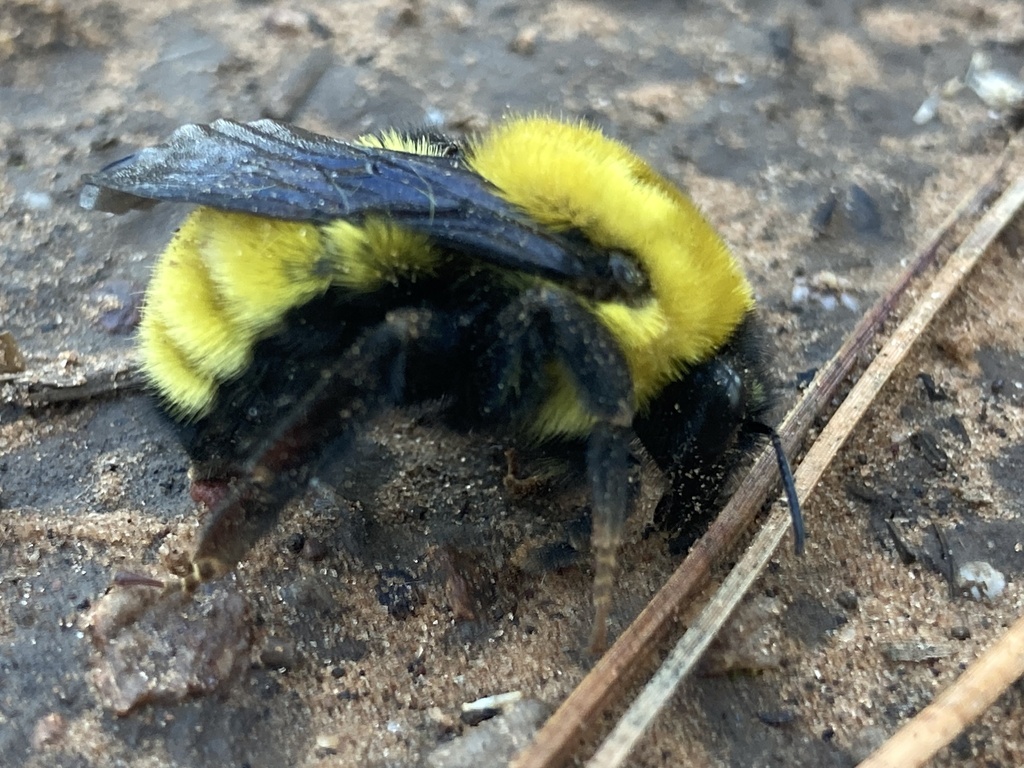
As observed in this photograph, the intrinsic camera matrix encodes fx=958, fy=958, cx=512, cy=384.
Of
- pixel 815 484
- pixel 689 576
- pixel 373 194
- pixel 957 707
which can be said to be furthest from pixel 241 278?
pixel 957 707

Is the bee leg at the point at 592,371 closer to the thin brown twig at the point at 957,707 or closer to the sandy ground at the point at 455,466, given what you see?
the sandy ground at the point at 455,466

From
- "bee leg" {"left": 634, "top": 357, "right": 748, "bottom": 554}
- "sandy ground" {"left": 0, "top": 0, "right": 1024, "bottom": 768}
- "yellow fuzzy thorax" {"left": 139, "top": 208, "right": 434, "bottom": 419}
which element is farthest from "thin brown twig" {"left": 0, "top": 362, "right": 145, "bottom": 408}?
"bee leg" {"left": 634, "top": 357, "right": 748, "bottom": 554}

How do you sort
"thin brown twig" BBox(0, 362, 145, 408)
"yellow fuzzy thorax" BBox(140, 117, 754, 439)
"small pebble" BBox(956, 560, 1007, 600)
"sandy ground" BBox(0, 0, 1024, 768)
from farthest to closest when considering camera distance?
"thin brown twig" BBox(0, 362, 145, 408) → "small pebble" BBox(956, 560, 1007, 600) → "sandy ground" BBox(0, 0, 1024, 768) → "yellow fuzzy thorax" BBox(140, 117, 754, 439)

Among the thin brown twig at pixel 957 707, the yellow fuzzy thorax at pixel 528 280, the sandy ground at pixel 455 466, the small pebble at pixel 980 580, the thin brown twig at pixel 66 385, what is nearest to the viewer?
the thin brown twig at pixel 957 707

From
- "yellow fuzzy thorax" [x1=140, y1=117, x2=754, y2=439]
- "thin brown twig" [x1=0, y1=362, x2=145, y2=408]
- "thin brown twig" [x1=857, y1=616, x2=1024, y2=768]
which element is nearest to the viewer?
"thin brown twig" [x1=857, y1=616, x2=1024, y2=768]

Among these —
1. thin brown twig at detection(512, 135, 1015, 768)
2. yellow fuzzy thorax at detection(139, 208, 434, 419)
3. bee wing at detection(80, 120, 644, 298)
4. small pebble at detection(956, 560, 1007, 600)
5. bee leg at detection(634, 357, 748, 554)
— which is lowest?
small pebble at detection(956, 560, 1007, 600)

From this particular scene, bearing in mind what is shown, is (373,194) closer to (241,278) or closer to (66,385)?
(241,278)

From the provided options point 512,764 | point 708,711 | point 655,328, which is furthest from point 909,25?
point 512,764

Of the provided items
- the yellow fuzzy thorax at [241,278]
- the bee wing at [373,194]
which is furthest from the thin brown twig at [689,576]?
the yellow fuzzy thorax at [241,278]

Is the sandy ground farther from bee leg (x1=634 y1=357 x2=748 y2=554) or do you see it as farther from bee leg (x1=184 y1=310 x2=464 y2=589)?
bee leg (x1=634 y1=357 x2=748 y2=554)
